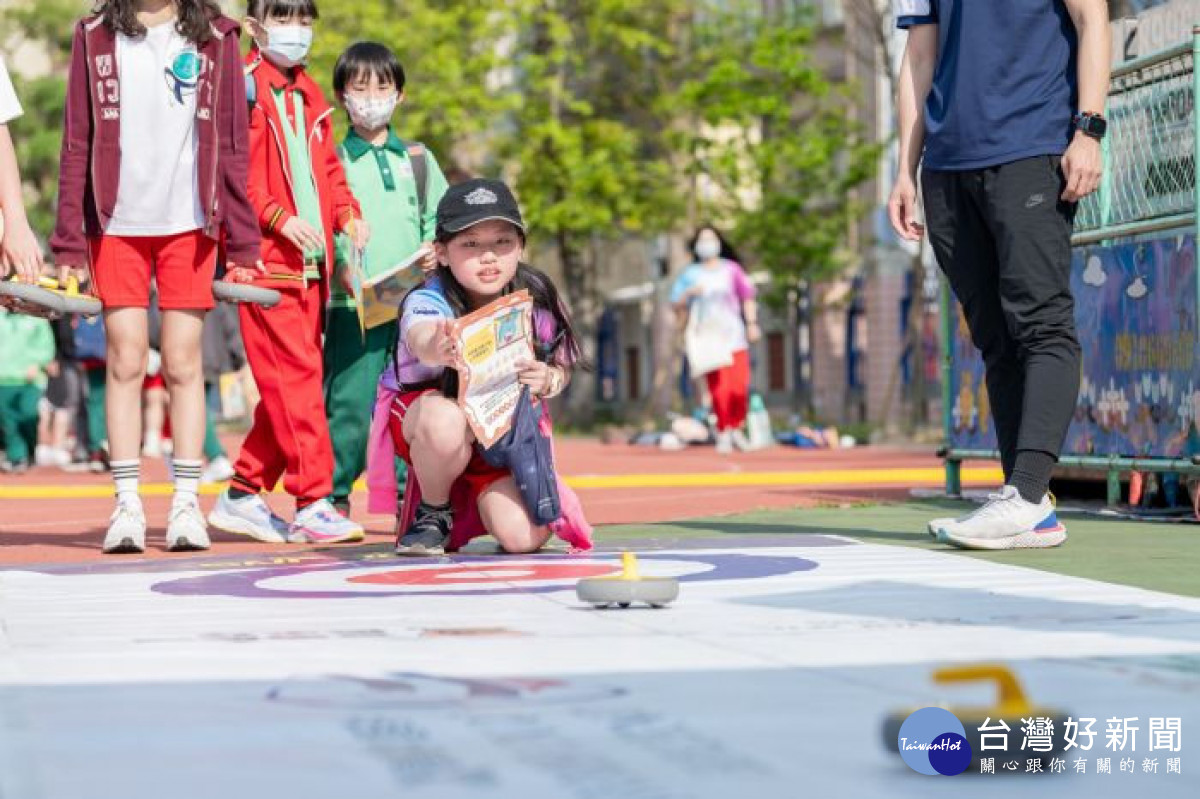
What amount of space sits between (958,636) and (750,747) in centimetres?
140

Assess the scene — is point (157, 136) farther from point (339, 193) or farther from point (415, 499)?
point (415, 499)

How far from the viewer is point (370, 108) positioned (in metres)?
9.16

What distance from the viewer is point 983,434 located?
1104 cm

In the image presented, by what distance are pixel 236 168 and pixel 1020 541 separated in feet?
10.1

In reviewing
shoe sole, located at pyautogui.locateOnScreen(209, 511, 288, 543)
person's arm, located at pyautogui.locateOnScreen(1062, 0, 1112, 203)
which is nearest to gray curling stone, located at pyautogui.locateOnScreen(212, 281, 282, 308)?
shoe sole, located at pyautogui.locateOnScreen(209, 511, 288, 543)

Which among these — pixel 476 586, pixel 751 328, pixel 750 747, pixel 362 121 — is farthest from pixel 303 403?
pixel 751 328

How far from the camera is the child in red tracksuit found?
8609mm

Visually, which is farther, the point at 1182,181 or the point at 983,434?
the point at 983,434

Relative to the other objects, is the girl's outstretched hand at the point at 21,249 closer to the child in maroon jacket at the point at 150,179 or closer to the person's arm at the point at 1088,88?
the child in maroon jacket at the point at 150,179

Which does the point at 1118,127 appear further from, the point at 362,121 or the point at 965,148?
the point at 362,121

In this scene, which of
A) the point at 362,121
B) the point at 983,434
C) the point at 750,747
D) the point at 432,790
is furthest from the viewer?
the point at 983,434

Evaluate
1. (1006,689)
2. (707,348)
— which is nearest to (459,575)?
(1006,689)

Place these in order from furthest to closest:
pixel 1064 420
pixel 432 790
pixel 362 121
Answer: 1. pixel 362 121
2. pixel 1064 420
3. pixel 432 790

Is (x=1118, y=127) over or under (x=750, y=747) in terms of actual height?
over
